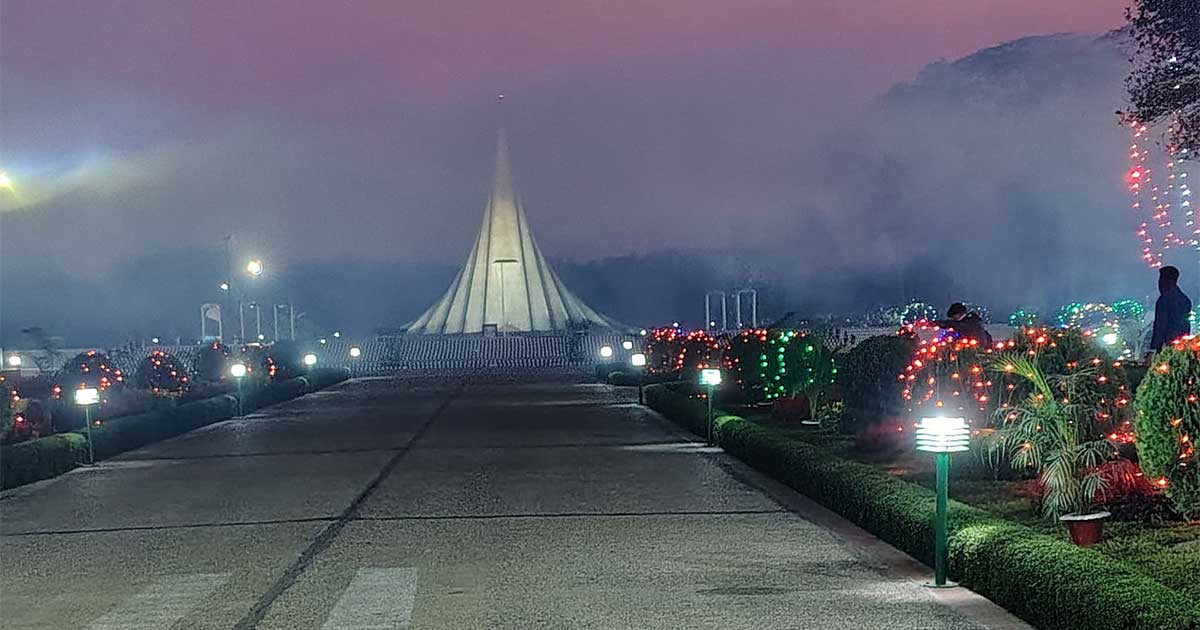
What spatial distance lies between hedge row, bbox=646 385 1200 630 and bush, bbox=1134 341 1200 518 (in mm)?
967

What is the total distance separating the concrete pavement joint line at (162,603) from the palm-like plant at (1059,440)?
5.23 metres

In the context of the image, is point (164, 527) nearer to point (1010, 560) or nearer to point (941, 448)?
point (941, 448)

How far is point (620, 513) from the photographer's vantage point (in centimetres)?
1123

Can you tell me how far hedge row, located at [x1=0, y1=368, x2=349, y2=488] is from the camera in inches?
587

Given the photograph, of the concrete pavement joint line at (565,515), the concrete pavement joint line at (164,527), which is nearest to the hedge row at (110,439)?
the concrete pavement joint line at (164,527)

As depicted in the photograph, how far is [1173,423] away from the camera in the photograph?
25.5 feet

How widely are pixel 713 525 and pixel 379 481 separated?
467 centimetres

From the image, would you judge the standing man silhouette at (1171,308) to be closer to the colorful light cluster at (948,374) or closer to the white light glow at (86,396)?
the colorful light cluster at (948,374)

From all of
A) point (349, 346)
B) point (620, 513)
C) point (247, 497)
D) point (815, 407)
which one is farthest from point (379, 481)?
point (349, 346)

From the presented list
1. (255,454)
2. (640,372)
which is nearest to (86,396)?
(255,454)

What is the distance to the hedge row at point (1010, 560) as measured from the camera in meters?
5.61

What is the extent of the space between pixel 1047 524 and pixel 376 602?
4271 mm

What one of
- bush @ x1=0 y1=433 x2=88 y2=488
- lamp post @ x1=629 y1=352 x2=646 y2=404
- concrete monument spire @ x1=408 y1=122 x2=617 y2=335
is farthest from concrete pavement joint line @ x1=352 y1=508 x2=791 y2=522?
concrete monument spire @ x1=408 y1=122 x2=617 y2=335

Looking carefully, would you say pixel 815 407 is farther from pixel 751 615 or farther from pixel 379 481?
pixel 751 615
